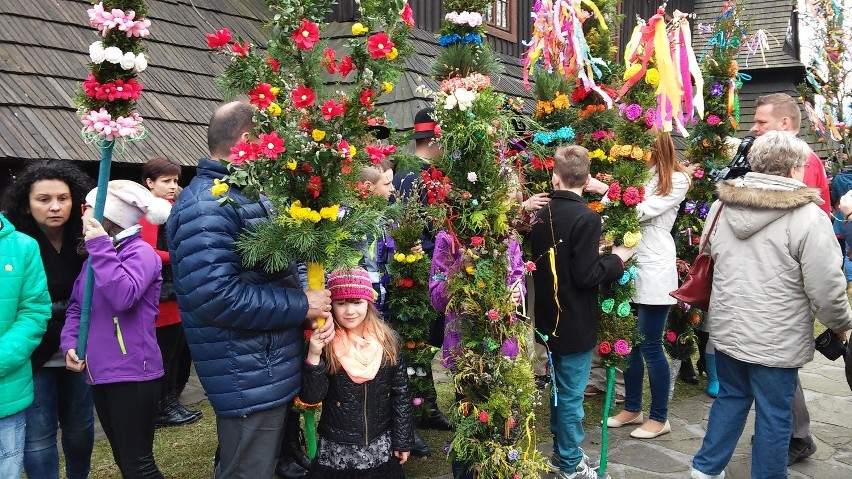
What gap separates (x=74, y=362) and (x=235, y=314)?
105 cm

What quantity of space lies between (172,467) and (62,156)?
2.59 meters

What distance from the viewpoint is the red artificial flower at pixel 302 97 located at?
2.79 metres

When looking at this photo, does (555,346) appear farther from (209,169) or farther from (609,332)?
(209,169)

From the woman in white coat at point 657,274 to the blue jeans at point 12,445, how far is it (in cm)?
366

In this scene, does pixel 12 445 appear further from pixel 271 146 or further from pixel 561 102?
pixel 561 102

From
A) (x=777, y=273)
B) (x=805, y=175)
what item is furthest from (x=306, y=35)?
(x=805, y=175)

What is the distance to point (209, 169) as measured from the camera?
2.95 m

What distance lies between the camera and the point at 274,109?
9.07 ft

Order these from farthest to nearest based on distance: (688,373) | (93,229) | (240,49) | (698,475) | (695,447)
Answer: (688,373)
(695,447)
(698,475)
(93,229)
(240,49)

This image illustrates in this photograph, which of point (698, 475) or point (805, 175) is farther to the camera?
point (805, 175)

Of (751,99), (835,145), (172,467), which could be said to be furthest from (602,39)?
(751,99)

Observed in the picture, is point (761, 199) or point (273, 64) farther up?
point (273, 64)

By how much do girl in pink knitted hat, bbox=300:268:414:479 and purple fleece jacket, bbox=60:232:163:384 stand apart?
854 mm

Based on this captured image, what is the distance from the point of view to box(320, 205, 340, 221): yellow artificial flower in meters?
2.85
